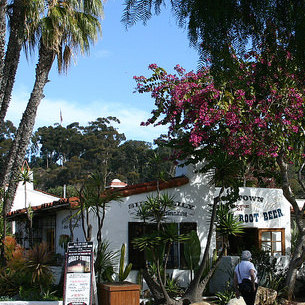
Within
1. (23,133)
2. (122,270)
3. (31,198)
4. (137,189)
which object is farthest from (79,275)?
(31,198)

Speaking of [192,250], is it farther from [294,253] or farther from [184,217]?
[294,253]

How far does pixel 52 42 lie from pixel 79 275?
7515 mm

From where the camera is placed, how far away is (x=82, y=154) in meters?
63.9

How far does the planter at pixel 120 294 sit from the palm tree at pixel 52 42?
15.1 ft

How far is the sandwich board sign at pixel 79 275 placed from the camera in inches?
408

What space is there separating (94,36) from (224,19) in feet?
41.3

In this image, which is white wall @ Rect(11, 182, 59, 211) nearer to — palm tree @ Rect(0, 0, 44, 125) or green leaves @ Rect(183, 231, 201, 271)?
palm tree @ Rect(0, 0, 44, 125)

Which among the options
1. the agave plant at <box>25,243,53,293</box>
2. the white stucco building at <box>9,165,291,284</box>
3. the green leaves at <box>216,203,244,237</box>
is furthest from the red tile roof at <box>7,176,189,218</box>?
the green leaves at <box>216,203,244,237</box>

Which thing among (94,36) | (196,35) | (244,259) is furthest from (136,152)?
(196,35)

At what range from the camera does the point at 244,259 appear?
10250 millimetres

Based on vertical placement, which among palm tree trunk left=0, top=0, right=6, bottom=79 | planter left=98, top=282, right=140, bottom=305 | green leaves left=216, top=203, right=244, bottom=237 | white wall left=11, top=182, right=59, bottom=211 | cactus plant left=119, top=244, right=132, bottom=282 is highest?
palm tree trunk left=0, top=0, right=6, bottom=79

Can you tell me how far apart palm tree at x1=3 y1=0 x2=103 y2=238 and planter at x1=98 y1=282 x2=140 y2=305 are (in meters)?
4.59

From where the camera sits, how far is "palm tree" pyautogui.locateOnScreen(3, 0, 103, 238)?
1494 cm

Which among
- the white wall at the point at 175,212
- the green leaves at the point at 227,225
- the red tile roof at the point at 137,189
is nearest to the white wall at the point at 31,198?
the white wall at the point at 175,212
